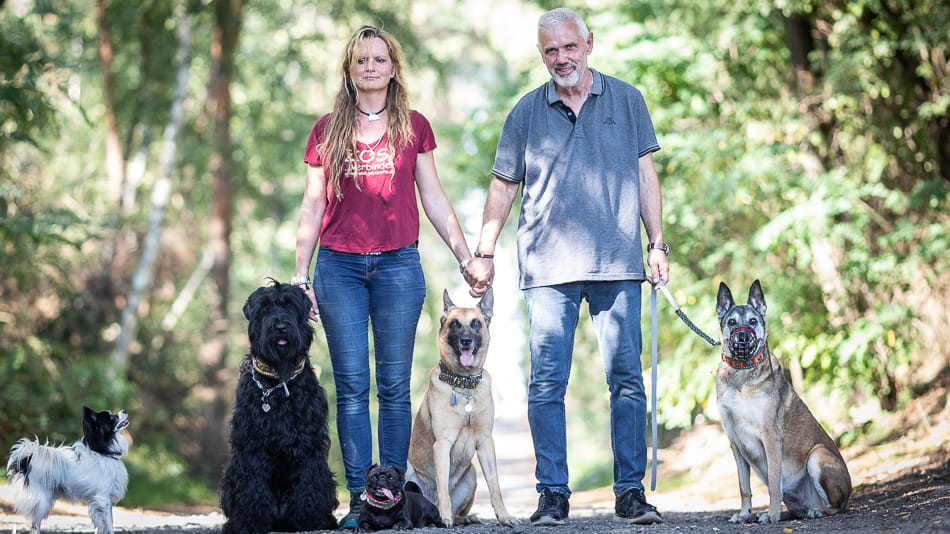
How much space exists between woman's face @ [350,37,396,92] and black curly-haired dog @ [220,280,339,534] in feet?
4.01

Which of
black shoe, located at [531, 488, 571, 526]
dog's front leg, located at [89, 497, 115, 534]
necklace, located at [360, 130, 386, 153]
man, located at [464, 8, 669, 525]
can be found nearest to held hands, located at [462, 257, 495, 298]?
man, located at [464, 8, 669, 525]

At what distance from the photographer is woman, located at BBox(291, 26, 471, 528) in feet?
18.7

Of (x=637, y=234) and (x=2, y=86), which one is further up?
(x=2, y=86)

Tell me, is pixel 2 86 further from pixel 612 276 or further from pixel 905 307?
pixel 905 307

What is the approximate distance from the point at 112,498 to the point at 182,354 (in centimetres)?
1256

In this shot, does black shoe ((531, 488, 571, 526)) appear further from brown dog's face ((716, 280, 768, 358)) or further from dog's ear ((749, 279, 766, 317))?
dog's ear ((749, 279, 766, 317))

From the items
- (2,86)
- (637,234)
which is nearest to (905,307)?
(637,234)

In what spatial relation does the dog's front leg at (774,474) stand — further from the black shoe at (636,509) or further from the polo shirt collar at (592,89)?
the polo shirt collar at (592,89)

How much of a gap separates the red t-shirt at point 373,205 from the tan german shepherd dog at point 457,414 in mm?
600

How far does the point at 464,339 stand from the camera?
574 centimetres

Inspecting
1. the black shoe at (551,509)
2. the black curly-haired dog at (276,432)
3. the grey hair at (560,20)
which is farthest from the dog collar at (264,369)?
the grey hair at (560,20)

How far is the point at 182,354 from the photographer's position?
17516mm

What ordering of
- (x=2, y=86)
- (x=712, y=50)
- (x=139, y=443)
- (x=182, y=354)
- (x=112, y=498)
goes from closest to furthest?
(x=112, y=498) → (x=2, y=86) → (x=712, y=50) → (x=139, y=443) → (x=182, y=354)

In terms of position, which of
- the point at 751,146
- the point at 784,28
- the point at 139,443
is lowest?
the point at 139,443
